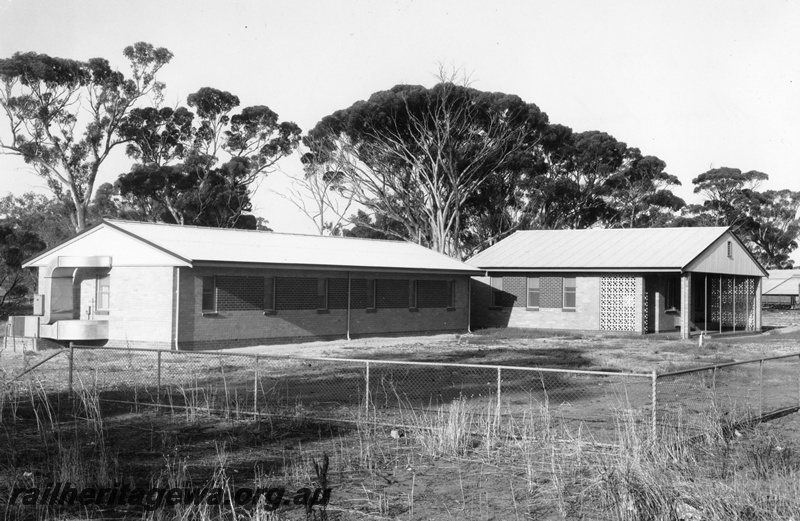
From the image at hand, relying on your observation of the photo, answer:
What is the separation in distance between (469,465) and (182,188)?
50.2 metres

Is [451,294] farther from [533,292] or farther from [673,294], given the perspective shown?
[673,294]

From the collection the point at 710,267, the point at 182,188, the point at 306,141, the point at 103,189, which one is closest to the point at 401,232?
the point at 306,141

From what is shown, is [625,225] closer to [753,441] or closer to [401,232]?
[401,232]

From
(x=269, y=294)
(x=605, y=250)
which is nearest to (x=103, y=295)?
(x=269, y=294)

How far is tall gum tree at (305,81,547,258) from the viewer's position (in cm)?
5047

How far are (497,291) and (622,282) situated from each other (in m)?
6.14

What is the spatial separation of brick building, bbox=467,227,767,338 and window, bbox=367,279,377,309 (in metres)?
8.18

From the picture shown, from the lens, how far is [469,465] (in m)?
10.5

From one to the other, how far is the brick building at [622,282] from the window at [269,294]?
13.4 metres

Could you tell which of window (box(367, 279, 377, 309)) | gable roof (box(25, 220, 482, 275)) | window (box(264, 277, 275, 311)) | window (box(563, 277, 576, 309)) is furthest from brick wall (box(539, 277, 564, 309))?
window (box(264, 277, 275, 311))

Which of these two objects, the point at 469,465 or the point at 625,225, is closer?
the point at 469,465

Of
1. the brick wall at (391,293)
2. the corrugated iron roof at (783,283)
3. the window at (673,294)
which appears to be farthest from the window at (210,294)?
the corrugated iron roof at (783,283)

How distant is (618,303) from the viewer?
37.4 m

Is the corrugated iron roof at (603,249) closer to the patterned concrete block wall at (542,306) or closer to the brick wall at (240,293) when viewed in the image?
the patterned concrete block wall at (542,306)
